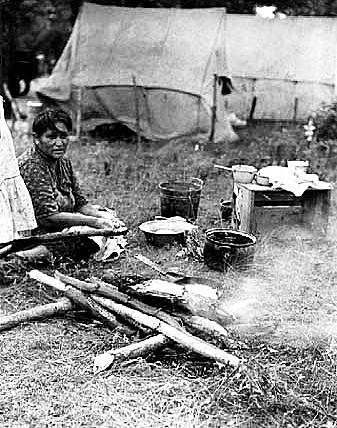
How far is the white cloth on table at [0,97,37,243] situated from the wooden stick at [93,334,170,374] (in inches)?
55.0

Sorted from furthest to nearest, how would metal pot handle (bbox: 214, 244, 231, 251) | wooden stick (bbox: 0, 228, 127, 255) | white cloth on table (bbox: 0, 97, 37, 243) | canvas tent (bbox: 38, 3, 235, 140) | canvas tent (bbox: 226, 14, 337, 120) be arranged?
canvas tent (bbox: 226, 14, 337, 120), canvas tent (bbox: 38, 3, 235, 140), metal pot handle (bbox: 214, 244, 231, 251), wooden stick (bbox: 0, 228, 127, 255), white cloth on table (bbox: 0, 97, 37, 243)

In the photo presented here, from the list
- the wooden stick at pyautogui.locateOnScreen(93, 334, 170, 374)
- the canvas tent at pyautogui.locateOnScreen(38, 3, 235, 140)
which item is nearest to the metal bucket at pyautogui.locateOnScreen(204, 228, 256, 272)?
the wooden stick at pyautogui.locateOnScreen(93, 334, 170, 374)

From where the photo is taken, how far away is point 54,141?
17.2 ft

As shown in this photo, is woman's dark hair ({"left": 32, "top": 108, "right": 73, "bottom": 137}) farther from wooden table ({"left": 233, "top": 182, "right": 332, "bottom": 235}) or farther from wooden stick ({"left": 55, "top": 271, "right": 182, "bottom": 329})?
wooden table ({"left": 233, "top": 182, "right": 332, "bottom": 235})

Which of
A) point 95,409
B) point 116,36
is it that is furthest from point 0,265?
point 116,36

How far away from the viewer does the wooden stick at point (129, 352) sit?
12.6ft

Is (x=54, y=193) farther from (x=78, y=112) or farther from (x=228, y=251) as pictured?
(x=78, y=112)

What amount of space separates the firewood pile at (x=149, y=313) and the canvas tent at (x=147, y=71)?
284 inches

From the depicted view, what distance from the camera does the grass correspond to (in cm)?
347

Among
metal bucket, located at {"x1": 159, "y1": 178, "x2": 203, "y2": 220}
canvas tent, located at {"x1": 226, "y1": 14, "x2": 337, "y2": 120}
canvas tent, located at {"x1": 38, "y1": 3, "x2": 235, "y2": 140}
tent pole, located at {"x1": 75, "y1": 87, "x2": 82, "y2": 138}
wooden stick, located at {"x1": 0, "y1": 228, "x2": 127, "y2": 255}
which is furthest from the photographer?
canvas tent, located at {"x1": 226, "y1": 14, "x2": 337, "y2": 120}

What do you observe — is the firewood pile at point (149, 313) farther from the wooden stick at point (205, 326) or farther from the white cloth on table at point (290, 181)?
the white cloth on table at point (290, 181)

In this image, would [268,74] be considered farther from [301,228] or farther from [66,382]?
[66,382]

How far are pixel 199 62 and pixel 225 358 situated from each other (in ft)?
28.3

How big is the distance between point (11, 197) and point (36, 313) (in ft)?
3.06
